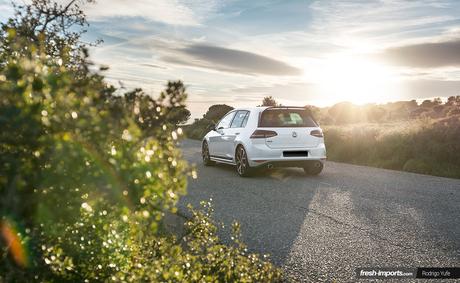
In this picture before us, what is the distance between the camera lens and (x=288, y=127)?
37.6 feet

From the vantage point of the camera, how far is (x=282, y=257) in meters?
5.14

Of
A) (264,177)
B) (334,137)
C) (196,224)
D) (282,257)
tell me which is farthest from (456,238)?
(334,137)

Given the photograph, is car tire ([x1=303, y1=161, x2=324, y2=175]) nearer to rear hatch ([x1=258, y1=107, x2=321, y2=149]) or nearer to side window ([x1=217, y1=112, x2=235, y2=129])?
rear hatch ([x1=258, y1=107, x2=321, y2=149])

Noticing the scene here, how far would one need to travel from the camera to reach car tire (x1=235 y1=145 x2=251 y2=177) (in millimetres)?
11594

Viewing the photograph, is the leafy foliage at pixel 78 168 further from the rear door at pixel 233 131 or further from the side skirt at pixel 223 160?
the side skirt at pixel 223 160

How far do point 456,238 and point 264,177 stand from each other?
5906mm

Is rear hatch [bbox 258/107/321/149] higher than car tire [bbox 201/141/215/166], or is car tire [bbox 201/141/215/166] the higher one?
rear hatch [bbox 258/107/321/149]

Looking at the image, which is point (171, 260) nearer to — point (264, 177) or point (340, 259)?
point (340, 259)

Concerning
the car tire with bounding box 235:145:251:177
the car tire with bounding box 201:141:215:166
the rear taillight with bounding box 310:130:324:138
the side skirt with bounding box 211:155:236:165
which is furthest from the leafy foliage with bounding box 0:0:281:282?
the car tire with bounding box 201:141:215:166

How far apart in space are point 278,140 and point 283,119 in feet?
1.82

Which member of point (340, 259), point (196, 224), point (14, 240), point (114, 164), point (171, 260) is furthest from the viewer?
point (340, 259)

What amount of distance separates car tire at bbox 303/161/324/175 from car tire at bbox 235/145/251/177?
4.68ft

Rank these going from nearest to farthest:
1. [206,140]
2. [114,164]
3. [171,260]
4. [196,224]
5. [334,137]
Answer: [114,164], [171,260], [196,224], [206,140], [334,137]

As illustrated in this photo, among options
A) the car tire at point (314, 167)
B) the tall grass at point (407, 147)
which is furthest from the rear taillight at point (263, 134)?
the tall grass at point (407, 147)
